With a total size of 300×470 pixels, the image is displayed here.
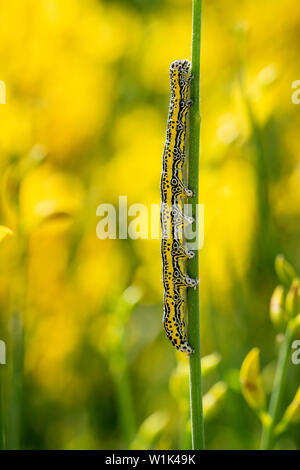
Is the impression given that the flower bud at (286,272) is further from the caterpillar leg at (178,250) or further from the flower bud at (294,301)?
the caterpillar leg at (178,250)

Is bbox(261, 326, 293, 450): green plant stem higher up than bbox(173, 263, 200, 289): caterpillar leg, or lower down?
lower down

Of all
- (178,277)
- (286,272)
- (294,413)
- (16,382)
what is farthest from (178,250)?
(16,382)

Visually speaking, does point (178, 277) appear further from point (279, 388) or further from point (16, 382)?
point (16, 382)

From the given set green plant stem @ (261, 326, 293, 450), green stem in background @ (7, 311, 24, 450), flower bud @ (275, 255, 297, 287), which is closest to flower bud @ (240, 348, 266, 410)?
green plant stem @ (261, 326, 293, 450)

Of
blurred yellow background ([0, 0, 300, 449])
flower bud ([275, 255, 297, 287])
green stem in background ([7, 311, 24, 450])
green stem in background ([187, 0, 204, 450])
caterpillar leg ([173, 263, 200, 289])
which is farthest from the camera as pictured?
blurred yellow background ([0, 0, 300, 449])

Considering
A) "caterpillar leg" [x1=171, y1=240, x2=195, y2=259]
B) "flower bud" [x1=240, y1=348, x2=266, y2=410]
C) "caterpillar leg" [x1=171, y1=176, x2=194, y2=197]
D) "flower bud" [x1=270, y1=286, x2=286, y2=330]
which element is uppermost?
"caterpillar leg" [x1=171, y1=176, x2=194, y2=197]

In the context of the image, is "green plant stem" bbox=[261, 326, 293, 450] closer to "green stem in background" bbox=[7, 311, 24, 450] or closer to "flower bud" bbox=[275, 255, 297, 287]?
"flower bud" bbox=[275, 255, 297, 287]

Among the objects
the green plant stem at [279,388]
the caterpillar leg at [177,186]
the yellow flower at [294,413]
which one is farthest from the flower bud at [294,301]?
the caterpillar leg at [177,186]
